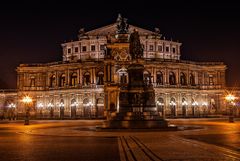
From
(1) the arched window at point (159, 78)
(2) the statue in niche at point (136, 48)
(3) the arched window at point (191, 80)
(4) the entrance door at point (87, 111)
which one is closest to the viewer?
(2) the statue in niche at point (136, 48)

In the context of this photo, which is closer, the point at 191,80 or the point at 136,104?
the point at 136,104

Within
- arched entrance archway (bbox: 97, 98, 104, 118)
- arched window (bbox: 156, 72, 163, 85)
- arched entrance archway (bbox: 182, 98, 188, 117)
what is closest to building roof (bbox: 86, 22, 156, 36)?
arched window (bbox: 156, 72, 163, 85)

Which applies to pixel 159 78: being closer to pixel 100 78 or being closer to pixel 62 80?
pixel 100 78

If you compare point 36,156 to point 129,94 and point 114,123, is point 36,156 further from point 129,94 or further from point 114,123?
point 129,94

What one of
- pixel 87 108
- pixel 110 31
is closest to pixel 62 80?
pixel 87 108

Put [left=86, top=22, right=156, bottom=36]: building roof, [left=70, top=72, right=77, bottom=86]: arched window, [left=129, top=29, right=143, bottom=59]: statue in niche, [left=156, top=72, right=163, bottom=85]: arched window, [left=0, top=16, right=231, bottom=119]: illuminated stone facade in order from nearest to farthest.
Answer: [left=129, top=29, right=143, bottom=59]: statue in niche → [left=0, top=16, right=231, bottom=119]: illuminated stone facade → [left=156, top=72, right=163, bottom=85]: arched window → [left=70, top=72, right=77, bottom=86]: arched window → [left=86, top=22, right=156, bottom=36]: building roof

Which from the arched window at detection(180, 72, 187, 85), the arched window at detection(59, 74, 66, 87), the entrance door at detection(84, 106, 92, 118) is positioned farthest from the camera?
the arched window at detection(59, 74, 66, 87)

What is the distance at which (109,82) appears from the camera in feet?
263

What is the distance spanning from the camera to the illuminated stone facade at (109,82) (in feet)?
281

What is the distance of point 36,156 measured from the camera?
47.5ft

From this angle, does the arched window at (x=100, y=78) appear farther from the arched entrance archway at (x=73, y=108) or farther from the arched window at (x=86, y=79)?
the arched entrance archway at (x=73, y=108)

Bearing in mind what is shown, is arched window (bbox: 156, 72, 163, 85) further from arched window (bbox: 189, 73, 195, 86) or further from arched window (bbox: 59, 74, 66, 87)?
arched window (bbox: 59, 74, 66, 87)

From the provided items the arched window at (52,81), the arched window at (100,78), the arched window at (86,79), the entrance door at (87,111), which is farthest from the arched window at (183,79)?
the arched window at (52,81)

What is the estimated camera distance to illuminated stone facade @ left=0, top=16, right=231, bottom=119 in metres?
85.5
